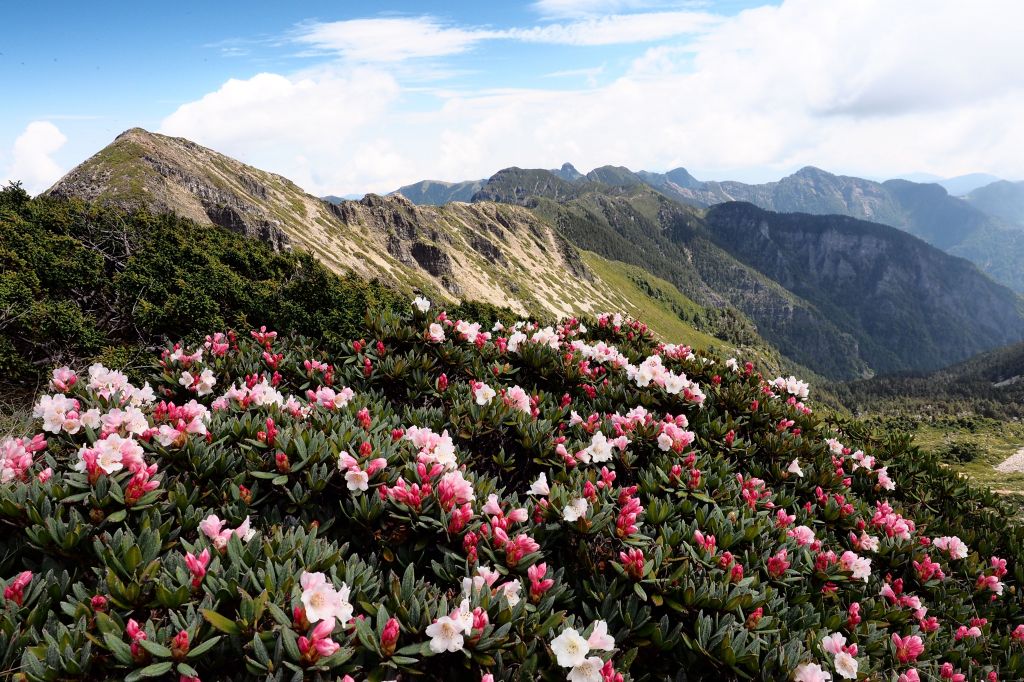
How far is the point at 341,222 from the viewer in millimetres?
120250

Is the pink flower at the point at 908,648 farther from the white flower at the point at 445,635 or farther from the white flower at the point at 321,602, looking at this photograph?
the white flower at the point at 321,602

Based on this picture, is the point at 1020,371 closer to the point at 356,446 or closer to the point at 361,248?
the point at 361,248

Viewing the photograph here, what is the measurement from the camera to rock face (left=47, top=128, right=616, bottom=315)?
71.8m

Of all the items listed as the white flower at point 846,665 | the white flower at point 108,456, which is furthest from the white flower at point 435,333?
the white flower at point 846,665

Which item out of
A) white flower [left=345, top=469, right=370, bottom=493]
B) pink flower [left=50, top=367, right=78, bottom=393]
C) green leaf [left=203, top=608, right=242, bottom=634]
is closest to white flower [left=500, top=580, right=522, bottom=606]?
white flower [left=345, top=469, right=370, bottom=493]

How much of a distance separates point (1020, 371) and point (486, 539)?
271736 mm

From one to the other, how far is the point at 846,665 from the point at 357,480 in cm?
383

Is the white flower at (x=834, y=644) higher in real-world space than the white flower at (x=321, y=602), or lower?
lower

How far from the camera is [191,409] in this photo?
4566mm

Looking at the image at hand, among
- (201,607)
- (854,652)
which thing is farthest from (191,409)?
(854,652)

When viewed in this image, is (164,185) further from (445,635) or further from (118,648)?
(445,635)

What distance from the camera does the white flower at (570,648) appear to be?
290 centimetres

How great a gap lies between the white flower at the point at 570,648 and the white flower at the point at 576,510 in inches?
42.6

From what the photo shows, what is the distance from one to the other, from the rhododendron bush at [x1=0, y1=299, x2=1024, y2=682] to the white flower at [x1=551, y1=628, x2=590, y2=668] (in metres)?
0.02
